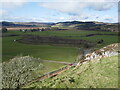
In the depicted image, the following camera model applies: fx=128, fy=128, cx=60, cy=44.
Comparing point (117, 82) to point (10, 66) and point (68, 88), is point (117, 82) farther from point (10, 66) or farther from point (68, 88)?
point (10, 66)

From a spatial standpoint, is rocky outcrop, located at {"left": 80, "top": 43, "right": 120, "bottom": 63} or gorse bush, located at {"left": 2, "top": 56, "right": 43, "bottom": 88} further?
rocky outcrop, located at {"left": 80, "top": 43, "right": 120, "bottom": 63}

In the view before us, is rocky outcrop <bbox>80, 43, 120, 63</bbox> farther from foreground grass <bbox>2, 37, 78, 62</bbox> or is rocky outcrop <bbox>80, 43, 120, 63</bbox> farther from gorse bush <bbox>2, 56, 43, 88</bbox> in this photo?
foreground grass <bbox>2, 37, 78, 62</bbox>

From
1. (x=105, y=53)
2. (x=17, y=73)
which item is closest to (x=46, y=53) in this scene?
(x=105, y=53)

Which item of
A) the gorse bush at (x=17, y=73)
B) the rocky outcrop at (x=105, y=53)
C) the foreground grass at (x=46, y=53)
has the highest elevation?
A: the rocky outcrop at (x=105, y=53)

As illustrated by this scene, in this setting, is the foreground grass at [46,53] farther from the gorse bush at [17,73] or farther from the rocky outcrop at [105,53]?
the gorse bush at [17,73]

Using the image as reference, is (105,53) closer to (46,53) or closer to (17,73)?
(17,73)

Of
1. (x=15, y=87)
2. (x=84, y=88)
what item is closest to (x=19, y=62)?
(x=15, y=87)

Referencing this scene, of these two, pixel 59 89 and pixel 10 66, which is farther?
pixel 10 66

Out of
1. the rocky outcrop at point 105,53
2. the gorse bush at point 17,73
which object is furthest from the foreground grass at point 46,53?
the gorse bush at point 17,73

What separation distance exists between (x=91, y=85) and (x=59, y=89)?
335 cm

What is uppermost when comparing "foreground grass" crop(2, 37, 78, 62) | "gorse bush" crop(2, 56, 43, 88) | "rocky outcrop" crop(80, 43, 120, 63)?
"rocky outcrop" crop(80, 43, 120, 63)

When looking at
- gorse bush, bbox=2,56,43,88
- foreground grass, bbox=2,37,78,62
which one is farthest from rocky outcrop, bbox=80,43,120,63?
foreground grass, bbox=2,37,78,62

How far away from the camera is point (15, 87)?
22.8m

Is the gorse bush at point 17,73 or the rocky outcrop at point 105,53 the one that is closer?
the gorse bush at point 17,73
